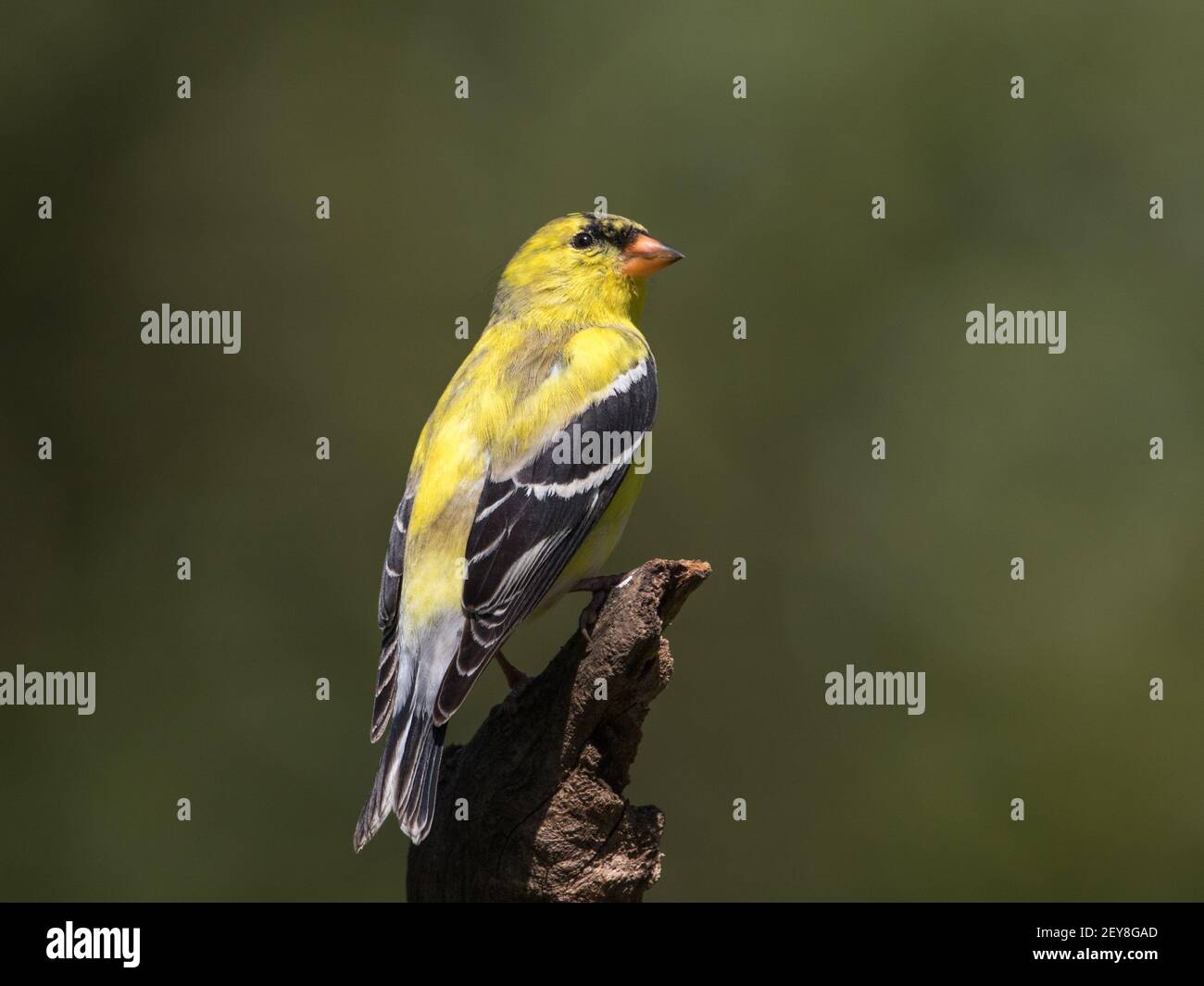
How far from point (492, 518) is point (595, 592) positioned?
392 millimetres

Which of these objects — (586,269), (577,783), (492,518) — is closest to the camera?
(577,783)

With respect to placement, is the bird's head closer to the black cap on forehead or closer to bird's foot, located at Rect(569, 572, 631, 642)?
the black cap on forehead

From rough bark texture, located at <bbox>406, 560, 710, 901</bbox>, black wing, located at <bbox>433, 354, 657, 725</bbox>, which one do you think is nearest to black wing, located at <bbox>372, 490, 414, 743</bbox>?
black wing, located at <bbox>433, 354, 657, 725</bbox>

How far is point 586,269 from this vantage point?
17.1 ft

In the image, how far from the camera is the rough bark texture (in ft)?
12.1

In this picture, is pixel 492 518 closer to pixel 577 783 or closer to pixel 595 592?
pixel 595 592

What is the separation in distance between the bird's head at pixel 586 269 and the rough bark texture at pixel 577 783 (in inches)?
67.5

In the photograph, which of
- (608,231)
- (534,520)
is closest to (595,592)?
(534,520)

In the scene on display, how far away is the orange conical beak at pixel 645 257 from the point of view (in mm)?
5211

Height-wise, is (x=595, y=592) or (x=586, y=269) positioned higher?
(x=586, y=269)

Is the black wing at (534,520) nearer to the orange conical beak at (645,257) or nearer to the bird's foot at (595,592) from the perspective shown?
the bird's foot at (595,592)

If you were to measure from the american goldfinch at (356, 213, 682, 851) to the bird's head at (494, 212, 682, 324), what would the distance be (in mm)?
146
